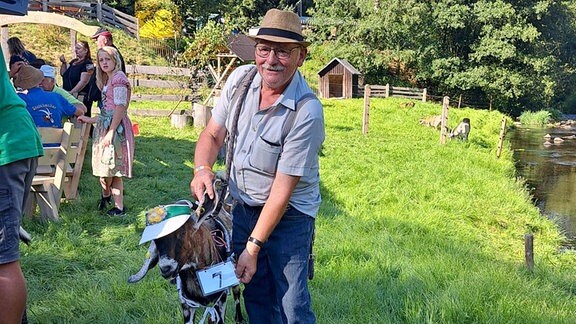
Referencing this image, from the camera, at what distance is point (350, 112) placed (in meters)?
21.5

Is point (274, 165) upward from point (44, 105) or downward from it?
downward

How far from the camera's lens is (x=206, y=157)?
2531 mm

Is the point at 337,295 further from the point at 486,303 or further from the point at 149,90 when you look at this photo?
the point at 149,90

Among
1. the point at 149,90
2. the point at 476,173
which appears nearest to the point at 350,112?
→ the point at 149,90

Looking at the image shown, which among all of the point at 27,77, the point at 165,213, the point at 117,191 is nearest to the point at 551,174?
the point at 117,191

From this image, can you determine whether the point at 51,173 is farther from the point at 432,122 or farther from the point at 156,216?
the point at 432,122

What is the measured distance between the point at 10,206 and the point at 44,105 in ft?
11.1

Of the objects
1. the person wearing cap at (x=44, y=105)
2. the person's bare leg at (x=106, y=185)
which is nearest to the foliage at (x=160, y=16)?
the person wearing cap at (x=44, y=105)

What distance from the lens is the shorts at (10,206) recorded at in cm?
232

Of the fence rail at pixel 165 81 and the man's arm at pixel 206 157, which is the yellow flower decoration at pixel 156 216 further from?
the fence rail at pixel 165 81

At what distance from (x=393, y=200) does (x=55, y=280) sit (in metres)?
5.63

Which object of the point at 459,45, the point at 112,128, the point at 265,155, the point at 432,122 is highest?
the point at 459,45

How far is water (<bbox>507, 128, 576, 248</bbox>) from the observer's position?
413 inches

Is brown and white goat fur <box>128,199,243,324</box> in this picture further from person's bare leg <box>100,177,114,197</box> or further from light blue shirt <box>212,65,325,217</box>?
person's bare leg <box>100,177,114,197</box>
